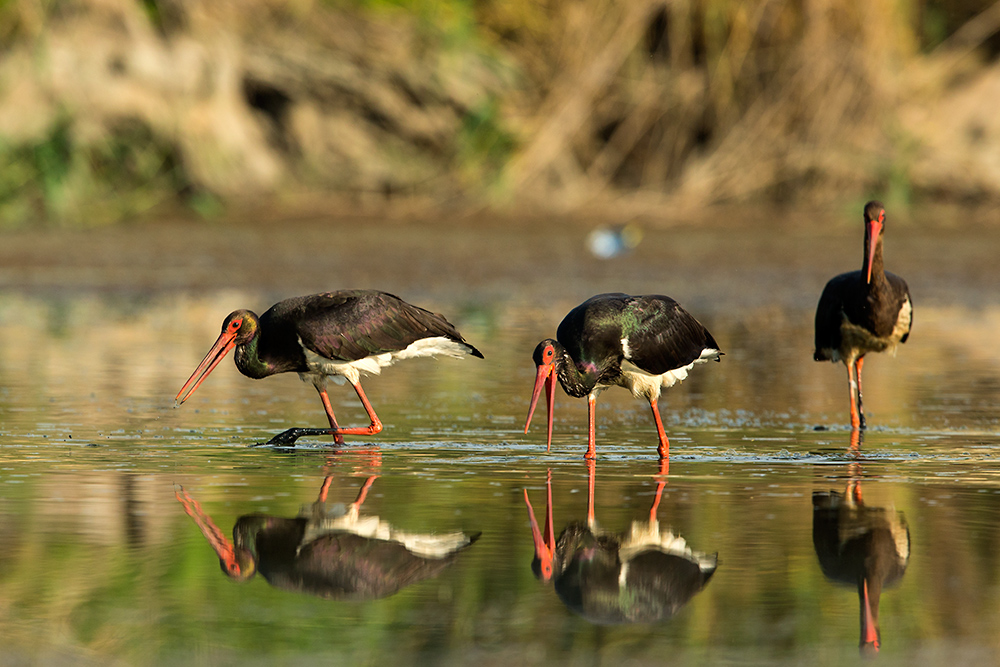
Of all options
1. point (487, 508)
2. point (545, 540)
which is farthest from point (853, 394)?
point (545, 540)

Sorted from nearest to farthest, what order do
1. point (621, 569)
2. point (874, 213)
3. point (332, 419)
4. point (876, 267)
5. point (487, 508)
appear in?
point (621, 569)
point (487, 508)
point (332, 419)
point (876, 267)
point (874, 213)

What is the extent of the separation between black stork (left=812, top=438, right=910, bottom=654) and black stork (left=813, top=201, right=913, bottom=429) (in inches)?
110

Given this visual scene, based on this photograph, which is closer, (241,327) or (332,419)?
(332,419)

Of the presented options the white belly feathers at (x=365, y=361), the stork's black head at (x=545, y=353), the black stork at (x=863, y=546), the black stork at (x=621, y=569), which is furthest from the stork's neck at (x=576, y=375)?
the black stork at (x=621, y=569)

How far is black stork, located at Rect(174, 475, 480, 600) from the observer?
15.2 feet

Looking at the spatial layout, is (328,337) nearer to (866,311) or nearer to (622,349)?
(622,349)

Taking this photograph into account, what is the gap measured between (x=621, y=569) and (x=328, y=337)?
11.0ft

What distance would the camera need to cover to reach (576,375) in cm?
726

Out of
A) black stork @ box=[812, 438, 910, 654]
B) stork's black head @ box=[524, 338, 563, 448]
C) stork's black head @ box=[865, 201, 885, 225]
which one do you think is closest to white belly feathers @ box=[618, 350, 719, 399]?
stork's black head @ box=[524, 338, 563, 448]

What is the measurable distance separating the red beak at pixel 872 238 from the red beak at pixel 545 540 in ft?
11.1

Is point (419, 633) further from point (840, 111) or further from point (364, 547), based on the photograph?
point (840, 111)

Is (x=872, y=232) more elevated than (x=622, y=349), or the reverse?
(x=872, y=232)

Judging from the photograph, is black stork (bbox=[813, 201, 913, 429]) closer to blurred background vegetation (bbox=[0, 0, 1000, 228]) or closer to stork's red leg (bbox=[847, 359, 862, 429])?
stork's red leg (bbox=[847, 359, 862, 429])

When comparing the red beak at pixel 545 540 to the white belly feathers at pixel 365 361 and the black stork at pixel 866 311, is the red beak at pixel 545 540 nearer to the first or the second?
the white belly feathers at pixel 365 361
